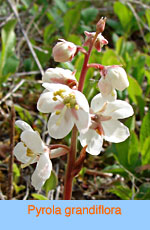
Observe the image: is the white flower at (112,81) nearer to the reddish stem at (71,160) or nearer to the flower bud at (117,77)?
the flower bud at (117,77)

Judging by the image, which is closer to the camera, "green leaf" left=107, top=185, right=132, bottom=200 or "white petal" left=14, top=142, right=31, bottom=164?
"white petal" left=14, top=142, right=31, bottom=164

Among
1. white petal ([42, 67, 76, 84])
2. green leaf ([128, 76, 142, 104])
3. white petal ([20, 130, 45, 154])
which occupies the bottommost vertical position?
green leaf ([128, 76, 142, 104])

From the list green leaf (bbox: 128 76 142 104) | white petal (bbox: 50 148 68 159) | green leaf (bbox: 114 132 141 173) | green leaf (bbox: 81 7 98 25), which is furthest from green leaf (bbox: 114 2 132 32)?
white petal (bbox: 50 148 68 159)

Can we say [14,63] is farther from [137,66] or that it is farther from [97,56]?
[137,66]

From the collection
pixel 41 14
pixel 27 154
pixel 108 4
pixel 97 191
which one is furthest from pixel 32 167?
pixel 108 4

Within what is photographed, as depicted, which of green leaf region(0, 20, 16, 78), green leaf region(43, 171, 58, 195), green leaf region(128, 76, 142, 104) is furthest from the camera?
green leaf region(0, 20, 16, 78)

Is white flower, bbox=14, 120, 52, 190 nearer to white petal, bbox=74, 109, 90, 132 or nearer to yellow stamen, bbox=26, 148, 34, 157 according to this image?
yellow stamen, bbox=26, 148, 34, 157
